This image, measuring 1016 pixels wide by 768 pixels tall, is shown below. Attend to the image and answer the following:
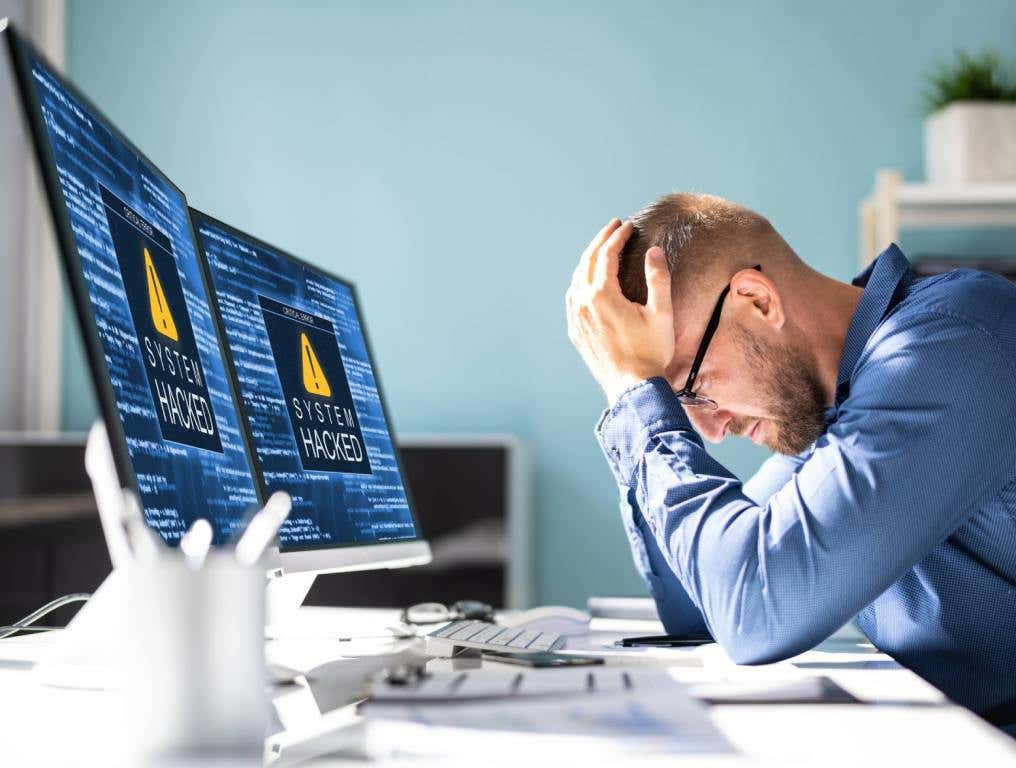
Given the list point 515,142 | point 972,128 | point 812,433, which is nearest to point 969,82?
point 972,128

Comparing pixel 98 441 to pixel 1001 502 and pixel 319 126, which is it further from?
pixel 319 126

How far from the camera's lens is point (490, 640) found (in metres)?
1.20

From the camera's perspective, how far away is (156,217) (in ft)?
3.53

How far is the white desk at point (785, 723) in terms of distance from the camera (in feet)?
2.28

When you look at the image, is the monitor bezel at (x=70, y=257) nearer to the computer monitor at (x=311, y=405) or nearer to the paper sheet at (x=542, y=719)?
the paper sheet at (x=542, y=719)

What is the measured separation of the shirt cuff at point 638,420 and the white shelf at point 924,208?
6.21 feet

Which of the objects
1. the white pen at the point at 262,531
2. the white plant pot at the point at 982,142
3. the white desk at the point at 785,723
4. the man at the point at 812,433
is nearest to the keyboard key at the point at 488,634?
the white desk at the point at 785,723

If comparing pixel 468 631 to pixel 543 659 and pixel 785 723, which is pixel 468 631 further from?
pixel 785 723

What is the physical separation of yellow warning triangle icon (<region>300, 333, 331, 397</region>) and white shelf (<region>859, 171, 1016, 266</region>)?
1.92 meters

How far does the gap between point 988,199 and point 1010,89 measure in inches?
14.7

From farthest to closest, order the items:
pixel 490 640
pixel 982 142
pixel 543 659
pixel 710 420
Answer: pixel 982 142 < pixel 710 420 < pixel 490 640 < pixel 543 659

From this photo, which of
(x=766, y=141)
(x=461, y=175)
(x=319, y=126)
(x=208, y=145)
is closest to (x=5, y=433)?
(x=208, y=145)

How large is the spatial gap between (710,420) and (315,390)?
53 centimetres

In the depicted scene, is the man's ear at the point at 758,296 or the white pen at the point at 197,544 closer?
the white pen at the point at 197,544
